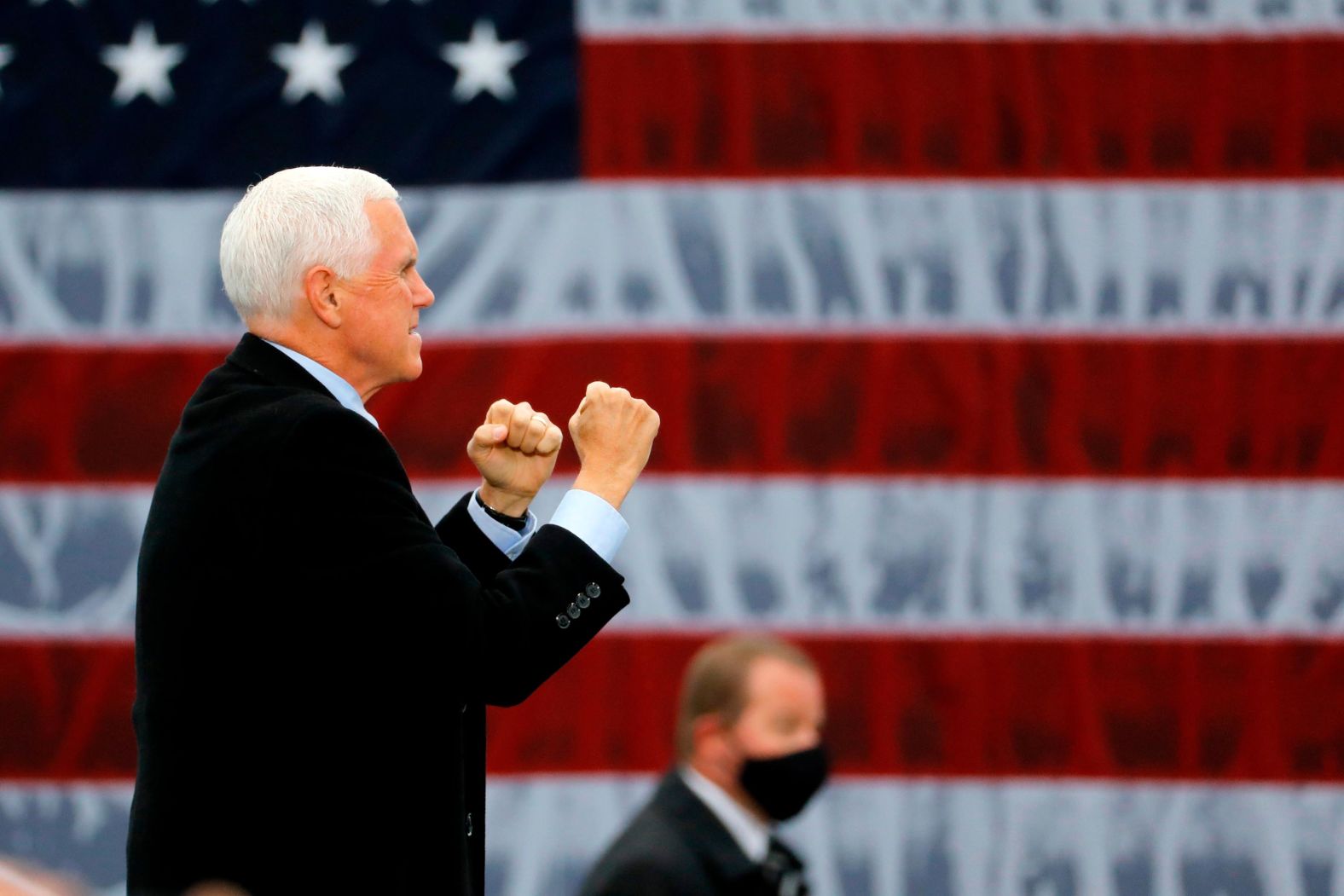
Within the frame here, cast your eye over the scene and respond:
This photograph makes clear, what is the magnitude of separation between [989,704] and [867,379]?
612 millimetres

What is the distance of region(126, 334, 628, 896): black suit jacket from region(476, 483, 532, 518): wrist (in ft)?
0.80

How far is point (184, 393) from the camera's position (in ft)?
9.70

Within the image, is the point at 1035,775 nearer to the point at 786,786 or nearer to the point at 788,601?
the point at 788,601

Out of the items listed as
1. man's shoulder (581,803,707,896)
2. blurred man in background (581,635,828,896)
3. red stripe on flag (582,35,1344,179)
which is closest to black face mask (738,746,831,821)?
blurred man in background (581,635,828,896)

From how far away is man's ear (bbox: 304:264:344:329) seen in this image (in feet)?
4.71

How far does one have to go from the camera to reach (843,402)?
A: 292cm

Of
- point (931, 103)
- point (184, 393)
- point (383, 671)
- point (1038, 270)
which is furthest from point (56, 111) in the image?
point (383, 671)

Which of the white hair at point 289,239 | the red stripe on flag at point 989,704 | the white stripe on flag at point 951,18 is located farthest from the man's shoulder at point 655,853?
the white stripe on flag at point 951,18

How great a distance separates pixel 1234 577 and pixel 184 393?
190 cm

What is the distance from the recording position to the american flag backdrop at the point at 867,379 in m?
2.88

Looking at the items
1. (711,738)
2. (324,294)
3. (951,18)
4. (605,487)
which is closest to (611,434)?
(605,487)

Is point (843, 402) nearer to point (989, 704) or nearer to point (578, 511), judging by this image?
point (989, 704)

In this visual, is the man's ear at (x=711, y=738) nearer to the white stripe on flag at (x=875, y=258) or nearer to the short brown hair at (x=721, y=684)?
the short brown hair at (x=721, y=684)

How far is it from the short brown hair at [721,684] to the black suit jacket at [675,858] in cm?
8
